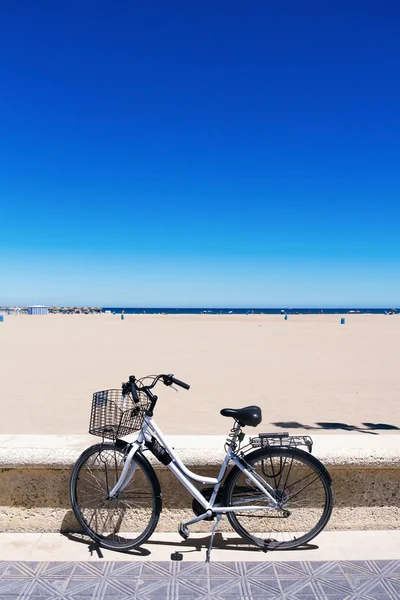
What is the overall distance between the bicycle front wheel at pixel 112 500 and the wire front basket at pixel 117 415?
131mm

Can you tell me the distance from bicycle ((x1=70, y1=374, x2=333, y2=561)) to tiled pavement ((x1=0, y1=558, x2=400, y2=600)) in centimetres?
21

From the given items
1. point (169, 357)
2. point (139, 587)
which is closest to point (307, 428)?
point (139, 587)

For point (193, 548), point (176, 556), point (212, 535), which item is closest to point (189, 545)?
point (193, 548)

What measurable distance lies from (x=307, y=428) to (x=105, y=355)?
1109 cm

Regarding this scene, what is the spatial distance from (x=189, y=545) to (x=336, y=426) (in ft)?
18.7

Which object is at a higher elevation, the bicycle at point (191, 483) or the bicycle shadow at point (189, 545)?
the bicycle at point (191, 483)

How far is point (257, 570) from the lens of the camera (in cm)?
317

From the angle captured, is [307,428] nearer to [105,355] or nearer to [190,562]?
[190,562]

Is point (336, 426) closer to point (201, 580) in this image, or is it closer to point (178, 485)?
point (178, 485)

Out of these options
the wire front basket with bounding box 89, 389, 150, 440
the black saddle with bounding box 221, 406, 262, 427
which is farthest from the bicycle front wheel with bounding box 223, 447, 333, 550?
the wire front basket with bounding box 89, 389, 150, 440

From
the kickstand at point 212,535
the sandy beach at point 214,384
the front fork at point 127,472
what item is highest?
the front fork at point 127,472

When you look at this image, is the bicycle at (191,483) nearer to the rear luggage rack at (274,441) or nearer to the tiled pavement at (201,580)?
the rear luggage rack at (274,441)

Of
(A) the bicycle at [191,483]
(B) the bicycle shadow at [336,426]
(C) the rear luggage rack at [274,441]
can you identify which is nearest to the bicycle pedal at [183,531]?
(A) the bicycle at [191,483]

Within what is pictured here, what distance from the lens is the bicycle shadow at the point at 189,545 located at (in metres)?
3.41
